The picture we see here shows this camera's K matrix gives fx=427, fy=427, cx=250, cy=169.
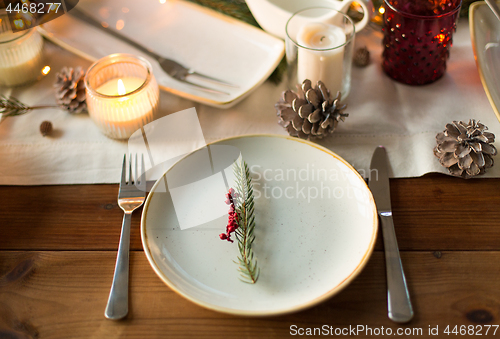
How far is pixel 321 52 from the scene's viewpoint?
670mm

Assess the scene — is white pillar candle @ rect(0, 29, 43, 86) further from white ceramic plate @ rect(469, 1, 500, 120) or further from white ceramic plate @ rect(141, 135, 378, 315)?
white ceramic plate @ rect(469, 1, 500, 120)

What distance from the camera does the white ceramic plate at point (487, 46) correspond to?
64 centimetres

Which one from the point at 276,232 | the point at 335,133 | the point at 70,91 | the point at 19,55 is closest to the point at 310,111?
the point at 335,133

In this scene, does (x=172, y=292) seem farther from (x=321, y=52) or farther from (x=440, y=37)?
(x=440, y=37)

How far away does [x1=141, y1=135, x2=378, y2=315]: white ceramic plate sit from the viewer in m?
0.47

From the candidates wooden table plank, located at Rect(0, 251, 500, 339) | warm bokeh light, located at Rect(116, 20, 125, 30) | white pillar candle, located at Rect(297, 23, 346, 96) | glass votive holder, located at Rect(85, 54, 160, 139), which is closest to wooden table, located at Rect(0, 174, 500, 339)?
wooden table plank, located at Rect(0, 251, 500, 339)

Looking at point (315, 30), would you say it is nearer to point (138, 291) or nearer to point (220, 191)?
point (220, 191)

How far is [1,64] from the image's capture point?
2.44 ft

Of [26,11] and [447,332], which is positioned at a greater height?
[26,11]

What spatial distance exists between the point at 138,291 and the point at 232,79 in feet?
1.34

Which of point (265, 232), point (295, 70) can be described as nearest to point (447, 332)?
point (265, 232)

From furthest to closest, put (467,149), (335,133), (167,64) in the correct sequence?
1. (167,64)
2. (335,133)
3. (467,149)

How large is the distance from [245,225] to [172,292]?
12 cm

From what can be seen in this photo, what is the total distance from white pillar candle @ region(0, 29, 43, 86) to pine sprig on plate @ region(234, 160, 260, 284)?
1.50ft
